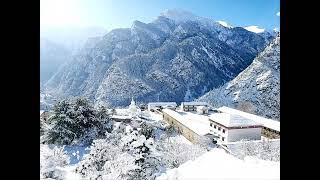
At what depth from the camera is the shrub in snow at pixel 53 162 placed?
5.71 m

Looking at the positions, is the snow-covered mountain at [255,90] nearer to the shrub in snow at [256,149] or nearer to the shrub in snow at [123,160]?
the shrub in snow at [256,149]

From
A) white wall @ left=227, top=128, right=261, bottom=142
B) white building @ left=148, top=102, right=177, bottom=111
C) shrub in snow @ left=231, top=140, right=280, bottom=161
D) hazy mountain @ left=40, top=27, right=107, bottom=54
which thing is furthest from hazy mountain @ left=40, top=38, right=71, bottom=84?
shrub in snow @ left=231, top=140, right=280, bottom=161

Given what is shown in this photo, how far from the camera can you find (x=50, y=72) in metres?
11.4

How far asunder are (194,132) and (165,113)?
174 cm

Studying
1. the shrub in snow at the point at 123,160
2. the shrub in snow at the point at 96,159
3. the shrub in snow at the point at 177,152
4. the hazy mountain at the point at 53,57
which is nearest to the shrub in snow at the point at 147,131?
the shrub in snow at the point at 177,152

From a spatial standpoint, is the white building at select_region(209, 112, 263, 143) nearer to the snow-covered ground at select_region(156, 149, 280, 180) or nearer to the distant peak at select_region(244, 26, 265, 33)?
the snow-covered ground at select_region(156, 149, 280, 180)

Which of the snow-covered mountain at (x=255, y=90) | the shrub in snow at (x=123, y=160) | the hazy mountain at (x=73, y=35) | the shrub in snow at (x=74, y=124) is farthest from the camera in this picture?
the hazy mountain at (x=73, y=35)

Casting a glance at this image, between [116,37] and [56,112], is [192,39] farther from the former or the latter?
[56,112]

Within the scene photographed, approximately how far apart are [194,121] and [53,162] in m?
4.84

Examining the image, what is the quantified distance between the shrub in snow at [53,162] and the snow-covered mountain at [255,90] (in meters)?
6.87

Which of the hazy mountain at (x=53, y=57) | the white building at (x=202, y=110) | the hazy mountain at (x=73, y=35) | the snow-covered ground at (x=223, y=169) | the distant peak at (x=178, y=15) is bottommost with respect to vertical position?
the snow-covered ground at (x=223, y=169)

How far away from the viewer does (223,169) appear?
5.84m

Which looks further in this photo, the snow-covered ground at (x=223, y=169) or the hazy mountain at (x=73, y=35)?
the hazy mountain at (x=73, y=35)
